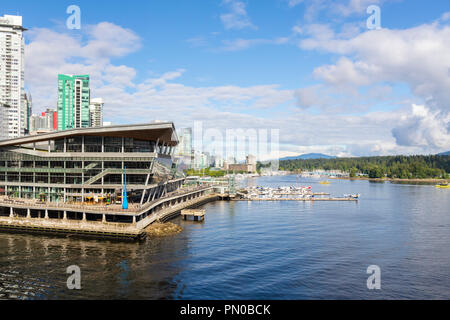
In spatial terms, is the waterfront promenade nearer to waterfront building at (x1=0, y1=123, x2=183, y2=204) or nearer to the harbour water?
the harbour water

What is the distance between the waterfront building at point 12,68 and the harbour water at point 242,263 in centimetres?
13969

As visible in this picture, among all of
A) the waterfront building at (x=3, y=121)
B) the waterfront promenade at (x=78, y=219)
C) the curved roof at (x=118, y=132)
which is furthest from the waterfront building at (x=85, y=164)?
the waterfront building at (x=3, y=121)

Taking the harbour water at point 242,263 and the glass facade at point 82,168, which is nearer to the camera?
the harbour water at point 242,263

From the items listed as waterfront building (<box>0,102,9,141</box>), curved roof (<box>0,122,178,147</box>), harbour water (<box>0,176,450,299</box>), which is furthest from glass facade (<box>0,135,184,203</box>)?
waterfront building (<box>0,102,9,141</box>)

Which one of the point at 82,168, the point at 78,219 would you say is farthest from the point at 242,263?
the point at 82,168

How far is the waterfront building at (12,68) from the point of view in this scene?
179 metres

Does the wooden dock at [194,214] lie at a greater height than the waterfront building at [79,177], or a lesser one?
lesser

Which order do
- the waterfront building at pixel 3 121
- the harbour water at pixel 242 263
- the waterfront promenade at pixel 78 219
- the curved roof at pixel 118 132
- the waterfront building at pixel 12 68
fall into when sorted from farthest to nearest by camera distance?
the waterfront building at pixel 12 68, the waterfront building at pixel 3 121, the curved roof at pixel 118 132, the waterfront promenade at pixel 78 219, the harbour water at pixel 242 263

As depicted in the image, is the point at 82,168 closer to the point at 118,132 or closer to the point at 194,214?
the point at 118,132

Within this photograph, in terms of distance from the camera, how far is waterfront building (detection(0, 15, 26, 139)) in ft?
588

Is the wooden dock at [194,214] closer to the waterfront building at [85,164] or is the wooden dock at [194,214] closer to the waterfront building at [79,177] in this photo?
the waterfront building at [79,177]

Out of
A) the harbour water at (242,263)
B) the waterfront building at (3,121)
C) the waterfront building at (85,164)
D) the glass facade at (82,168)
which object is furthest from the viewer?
the waterfront building at (3,121)

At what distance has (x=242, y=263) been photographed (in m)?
49.3

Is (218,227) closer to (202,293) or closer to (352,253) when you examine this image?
(352,253)
